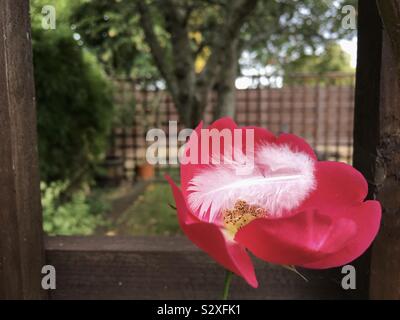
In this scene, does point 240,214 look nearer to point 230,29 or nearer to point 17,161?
point 17,161

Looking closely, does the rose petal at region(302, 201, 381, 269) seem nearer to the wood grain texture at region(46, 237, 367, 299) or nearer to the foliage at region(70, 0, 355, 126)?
the wood grain texture at region(46, 237, 367, 299)

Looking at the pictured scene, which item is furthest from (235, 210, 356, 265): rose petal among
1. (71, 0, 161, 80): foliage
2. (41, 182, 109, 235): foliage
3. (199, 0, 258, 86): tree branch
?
(41, 182, 109, 235): foliage

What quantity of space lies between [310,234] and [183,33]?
3.66 m

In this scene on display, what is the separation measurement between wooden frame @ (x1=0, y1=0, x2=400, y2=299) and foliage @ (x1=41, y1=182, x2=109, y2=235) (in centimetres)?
297

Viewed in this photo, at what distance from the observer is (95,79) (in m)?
5.02

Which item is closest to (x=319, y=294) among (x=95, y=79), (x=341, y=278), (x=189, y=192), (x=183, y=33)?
(x=341, y=278)

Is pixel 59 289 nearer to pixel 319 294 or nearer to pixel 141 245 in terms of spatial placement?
pixel 141 245

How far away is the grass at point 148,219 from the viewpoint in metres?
4.86

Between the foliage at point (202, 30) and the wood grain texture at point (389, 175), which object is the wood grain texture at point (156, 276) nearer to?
the wood grain texture at point (389, 175)

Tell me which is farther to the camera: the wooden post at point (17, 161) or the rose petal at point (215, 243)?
the wooden post at point (17, 161)

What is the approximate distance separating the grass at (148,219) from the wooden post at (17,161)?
11.4ft

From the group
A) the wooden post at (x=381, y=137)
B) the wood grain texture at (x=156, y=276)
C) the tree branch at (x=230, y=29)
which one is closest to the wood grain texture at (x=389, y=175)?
the wooden post at (x=381, y=137)

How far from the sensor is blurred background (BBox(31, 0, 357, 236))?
370cm

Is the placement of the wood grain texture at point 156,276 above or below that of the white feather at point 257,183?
below
